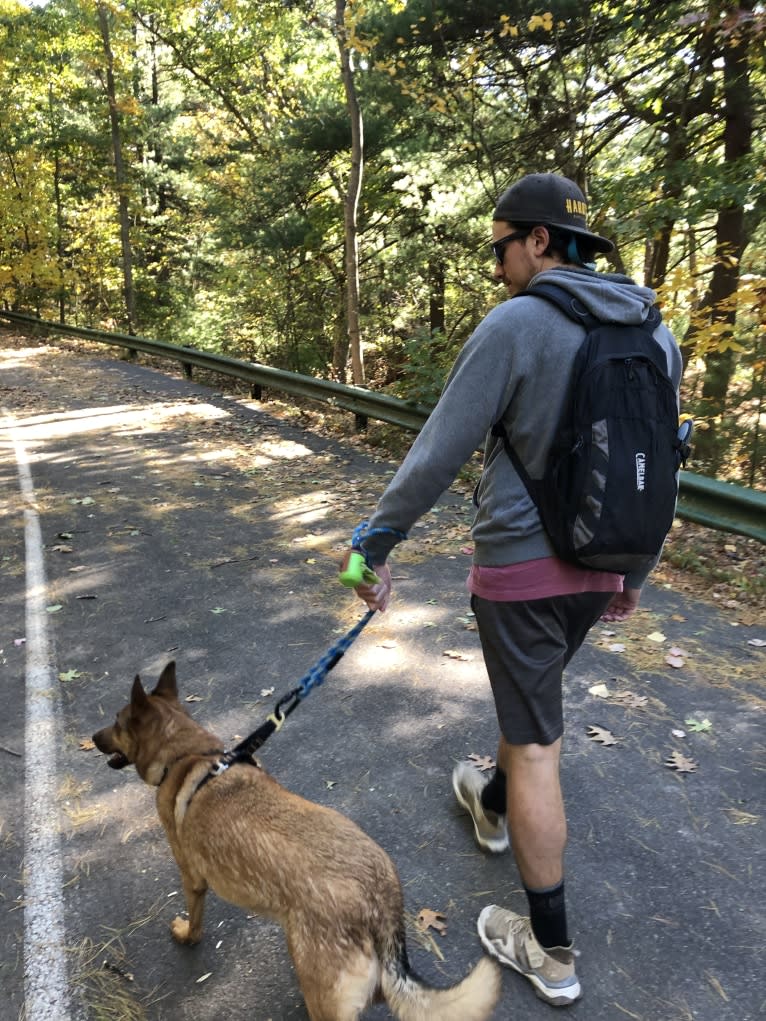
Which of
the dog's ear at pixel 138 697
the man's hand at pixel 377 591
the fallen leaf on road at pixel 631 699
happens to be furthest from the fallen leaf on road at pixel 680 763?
the dog's ear at pixel 138 697

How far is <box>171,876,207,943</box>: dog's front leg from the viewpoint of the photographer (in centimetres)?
238

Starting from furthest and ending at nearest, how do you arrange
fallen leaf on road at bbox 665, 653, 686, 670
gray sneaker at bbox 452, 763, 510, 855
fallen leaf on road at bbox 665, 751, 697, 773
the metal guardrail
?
1. the metal guardrail
2. fallen leaf on road at bbox 665, 653, 686, 670
3. fallen leaf on road at bbox 665, 751, 697, 773
4. gray sneaker at bbox 452, 763, 510, 855

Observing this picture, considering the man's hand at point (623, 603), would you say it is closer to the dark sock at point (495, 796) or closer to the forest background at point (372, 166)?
the dark sock at point (495, 796)

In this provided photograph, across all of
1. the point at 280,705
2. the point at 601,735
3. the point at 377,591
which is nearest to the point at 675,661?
the point at 601,735

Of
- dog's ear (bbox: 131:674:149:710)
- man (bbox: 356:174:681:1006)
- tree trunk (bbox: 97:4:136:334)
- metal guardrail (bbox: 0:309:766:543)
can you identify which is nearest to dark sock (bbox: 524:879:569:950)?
man (bbox: 356:174:681:1006)

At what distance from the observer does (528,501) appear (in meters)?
2.14

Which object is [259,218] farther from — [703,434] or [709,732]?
[709,732]

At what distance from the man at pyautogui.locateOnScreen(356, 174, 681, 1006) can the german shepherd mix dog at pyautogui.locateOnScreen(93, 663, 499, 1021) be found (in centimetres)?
47

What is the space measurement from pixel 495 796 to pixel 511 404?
1709 millimetres

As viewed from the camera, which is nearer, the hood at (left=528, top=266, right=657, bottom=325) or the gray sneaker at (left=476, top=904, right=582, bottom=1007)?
the hood at (left=528, top=266, right=657, bottom=325)

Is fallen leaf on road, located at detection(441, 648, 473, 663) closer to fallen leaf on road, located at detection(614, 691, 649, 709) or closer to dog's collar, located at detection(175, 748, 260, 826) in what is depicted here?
fallen leaf on road, located at detection(614, 691, 649, 709)

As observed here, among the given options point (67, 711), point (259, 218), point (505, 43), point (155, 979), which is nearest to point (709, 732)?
point (155, 979)

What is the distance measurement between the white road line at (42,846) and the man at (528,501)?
1.59 metres

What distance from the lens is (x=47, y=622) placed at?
15.7ft
